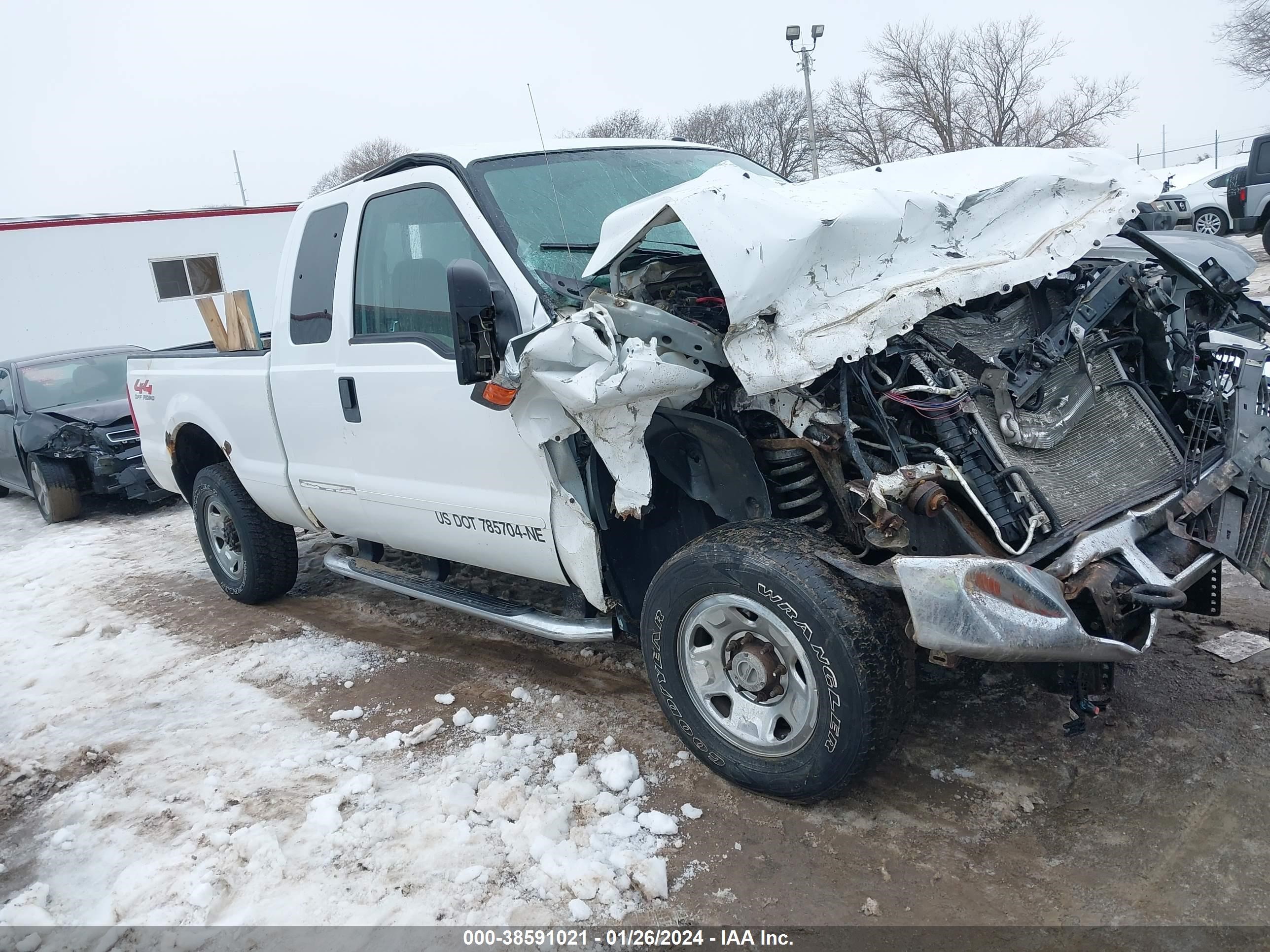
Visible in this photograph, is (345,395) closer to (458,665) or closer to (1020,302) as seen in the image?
(458,665)

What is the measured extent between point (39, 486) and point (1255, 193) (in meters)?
16.9

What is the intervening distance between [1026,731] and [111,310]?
1928 cm

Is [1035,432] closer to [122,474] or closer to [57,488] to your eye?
[122,474]

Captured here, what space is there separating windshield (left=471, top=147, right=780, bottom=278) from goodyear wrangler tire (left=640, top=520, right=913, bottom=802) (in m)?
1.24

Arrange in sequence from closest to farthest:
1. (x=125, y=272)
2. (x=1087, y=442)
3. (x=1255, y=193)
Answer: (x=1087, y=442), (x=1255, y=193), (x=125, y=272)

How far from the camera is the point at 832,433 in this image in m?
2.86

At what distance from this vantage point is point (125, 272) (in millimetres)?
18266

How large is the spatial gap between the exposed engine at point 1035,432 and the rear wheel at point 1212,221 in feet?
52.8

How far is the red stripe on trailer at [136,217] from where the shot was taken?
1730 cm

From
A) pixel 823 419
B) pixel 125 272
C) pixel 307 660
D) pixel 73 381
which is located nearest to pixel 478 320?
pixel 823 419

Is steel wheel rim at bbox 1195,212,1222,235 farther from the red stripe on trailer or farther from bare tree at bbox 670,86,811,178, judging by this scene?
bare tree at bbox 670,86,811,178

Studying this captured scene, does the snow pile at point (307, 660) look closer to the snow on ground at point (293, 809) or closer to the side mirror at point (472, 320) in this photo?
the snow on ground at point (293, 809)

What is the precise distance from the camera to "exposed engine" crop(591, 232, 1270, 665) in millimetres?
2713

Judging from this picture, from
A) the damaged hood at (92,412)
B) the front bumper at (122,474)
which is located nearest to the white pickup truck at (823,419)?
the front bumper at (122,474)
